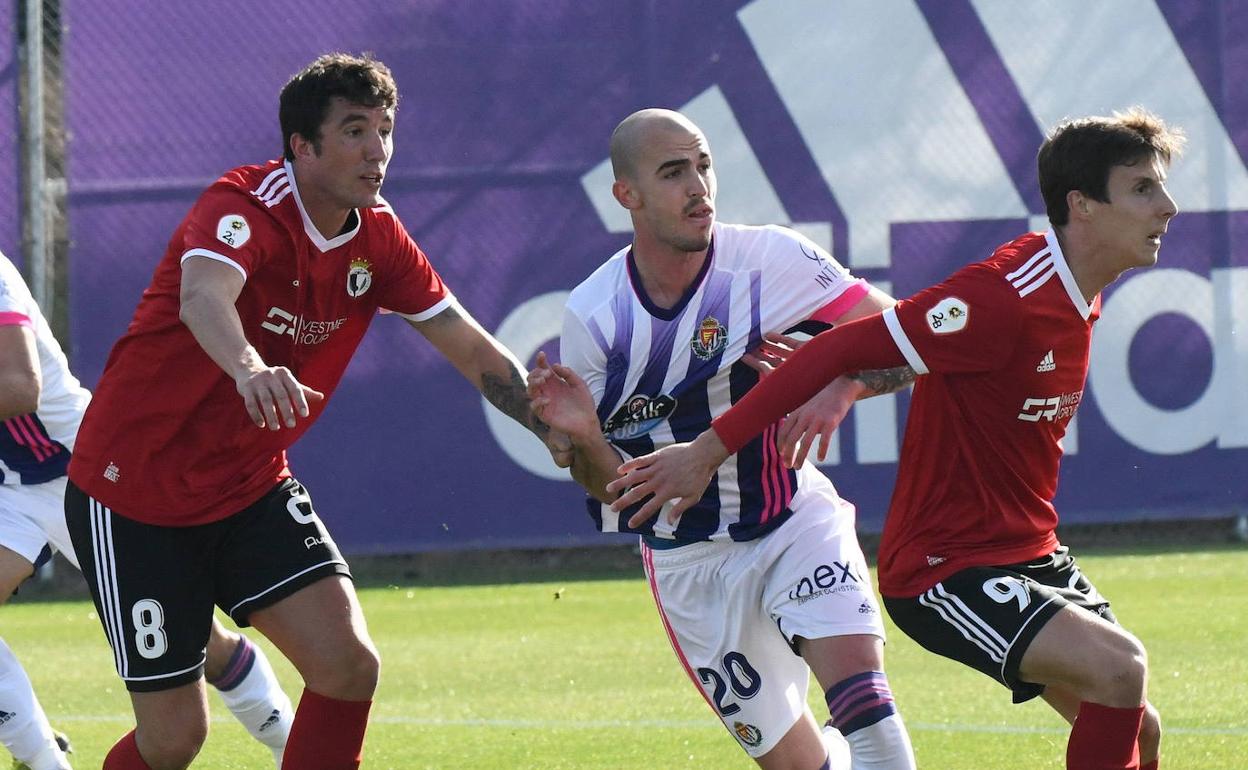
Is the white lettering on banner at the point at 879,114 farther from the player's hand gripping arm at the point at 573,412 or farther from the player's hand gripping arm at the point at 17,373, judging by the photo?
the player's hand gripping arm at the point at 17,373

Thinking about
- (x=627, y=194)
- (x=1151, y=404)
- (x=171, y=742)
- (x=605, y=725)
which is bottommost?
(x=1151, y=404)

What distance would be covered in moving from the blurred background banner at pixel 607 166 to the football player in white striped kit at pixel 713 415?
6.74 meters

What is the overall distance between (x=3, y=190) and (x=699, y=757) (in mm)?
6966

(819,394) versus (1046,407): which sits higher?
(819,394)

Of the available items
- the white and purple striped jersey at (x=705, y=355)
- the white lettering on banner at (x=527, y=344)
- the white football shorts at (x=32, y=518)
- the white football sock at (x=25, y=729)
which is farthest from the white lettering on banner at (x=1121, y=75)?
the white football sock at (x=25, y=729)

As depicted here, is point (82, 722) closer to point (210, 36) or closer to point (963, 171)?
point (210, 36)

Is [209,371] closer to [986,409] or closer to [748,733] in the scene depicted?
[748,733]

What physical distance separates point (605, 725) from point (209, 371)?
2.84m

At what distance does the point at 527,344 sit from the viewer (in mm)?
11930

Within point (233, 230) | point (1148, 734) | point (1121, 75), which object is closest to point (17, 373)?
point (233, 230)

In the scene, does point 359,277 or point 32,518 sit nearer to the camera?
point 359,277

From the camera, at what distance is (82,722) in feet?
25.2

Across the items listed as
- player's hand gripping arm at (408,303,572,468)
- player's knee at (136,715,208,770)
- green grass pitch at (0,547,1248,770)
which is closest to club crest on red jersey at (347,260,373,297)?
player's hand gripping arm at (408,303,572,468)

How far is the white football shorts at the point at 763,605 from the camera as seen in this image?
4.86 m
